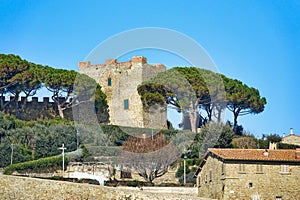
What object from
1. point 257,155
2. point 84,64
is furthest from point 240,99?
point 257,155

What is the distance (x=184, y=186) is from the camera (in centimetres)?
4097

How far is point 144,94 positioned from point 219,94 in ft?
18.7

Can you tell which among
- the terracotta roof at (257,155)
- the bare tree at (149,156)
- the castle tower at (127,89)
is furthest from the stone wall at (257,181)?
the castle tower at (127,89)

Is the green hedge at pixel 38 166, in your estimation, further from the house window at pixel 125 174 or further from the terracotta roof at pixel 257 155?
the terracotta roof at pixel 257 155

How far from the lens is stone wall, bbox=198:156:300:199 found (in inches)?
1377

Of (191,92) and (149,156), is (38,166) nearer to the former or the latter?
(149,156)

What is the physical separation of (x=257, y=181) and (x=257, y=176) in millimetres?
277

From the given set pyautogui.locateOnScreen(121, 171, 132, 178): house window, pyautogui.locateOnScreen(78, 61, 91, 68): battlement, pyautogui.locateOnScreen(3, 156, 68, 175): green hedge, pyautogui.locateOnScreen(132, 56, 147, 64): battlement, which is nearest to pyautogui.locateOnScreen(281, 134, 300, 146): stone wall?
pyautogui.locateOnScreen(132, 56, 147, 64): battlement

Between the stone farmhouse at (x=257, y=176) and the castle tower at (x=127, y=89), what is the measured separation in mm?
24986

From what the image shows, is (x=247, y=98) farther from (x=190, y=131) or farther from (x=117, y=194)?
(x=117, y=194)

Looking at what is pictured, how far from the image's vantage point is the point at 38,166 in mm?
45344

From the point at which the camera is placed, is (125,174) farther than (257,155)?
Yes

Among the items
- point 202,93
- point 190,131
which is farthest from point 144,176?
point 202,93

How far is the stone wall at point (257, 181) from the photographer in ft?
115
